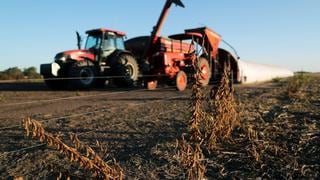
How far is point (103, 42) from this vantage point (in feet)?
54.9

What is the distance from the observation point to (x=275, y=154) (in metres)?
4.70

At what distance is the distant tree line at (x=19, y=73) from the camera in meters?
28.0

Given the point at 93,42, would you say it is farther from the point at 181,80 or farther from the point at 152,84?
the point at 181,80

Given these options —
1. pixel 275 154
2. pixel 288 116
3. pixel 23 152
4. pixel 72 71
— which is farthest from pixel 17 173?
pixel 72 71

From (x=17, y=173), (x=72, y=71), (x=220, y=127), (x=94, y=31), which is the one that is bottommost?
(x=17, y=173)

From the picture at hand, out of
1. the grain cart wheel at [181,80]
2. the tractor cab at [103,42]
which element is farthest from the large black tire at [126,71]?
the grain cart wheel at [181,80]

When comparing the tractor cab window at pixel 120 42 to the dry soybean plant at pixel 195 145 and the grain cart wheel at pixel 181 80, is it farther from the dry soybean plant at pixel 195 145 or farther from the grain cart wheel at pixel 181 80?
the dry soybean plant at pixel 195 145

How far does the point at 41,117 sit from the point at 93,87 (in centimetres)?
826

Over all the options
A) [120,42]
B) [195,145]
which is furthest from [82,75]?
[195,145]

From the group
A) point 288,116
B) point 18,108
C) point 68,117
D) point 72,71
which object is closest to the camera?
point 288,116

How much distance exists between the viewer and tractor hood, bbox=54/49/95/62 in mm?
15971

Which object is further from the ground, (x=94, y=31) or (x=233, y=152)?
(x=94, y=31)

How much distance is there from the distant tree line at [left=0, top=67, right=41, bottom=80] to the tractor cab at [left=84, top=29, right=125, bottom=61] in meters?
12.3

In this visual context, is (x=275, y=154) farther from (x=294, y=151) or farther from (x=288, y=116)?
(x=288, y=116)
